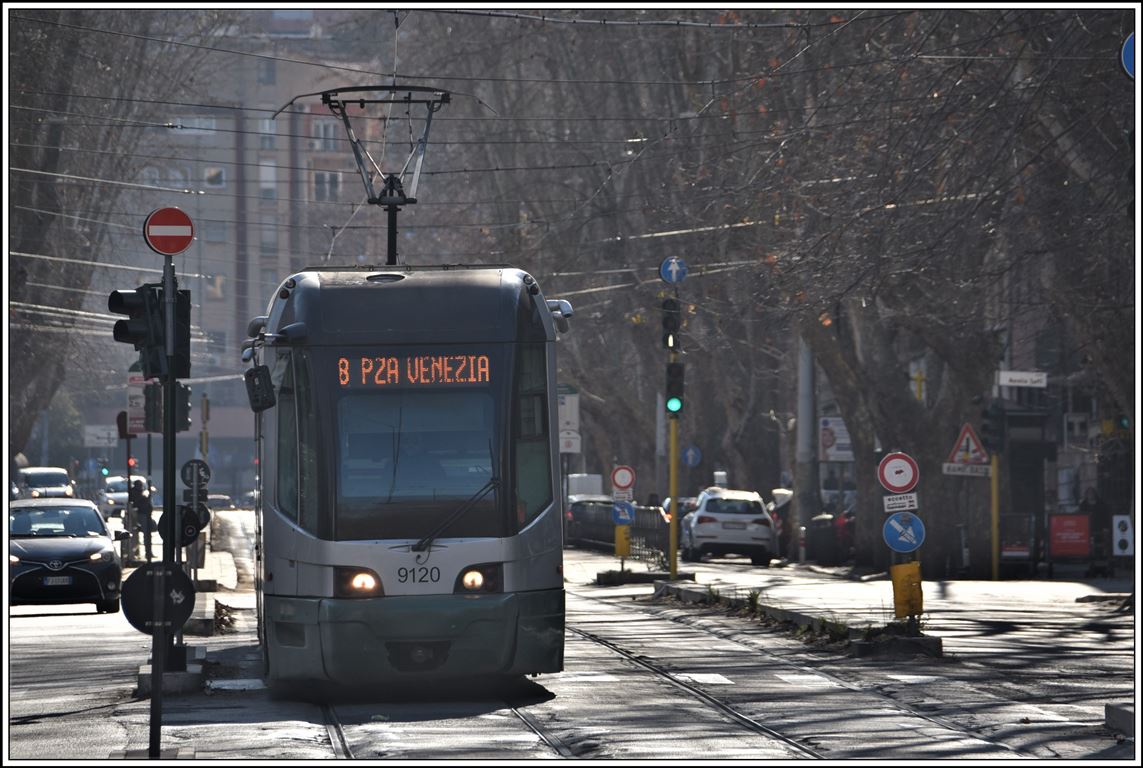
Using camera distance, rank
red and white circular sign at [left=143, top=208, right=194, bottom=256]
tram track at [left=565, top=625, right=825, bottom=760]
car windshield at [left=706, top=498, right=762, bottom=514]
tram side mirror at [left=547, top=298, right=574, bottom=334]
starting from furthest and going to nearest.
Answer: car windshield at [left=706, top=498, right=762, bottom=514]
tram side mirror at [left=547, top=298, right=574, bottom=334]
red and white circular sign at [left=143, top=208, right=194, bottom=256]
tram track at [left=565, top=625, right=825, bottom=760]

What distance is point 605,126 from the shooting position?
172ft

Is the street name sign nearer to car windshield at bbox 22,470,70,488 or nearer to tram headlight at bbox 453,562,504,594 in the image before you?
tram headlight at bbox 453,562,504,594

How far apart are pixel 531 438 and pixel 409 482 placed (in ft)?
3.20

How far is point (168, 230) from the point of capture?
14086 mm

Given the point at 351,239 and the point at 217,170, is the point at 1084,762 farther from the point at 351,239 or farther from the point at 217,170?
the point at 217,170

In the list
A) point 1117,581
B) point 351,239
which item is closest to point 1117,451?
point 1117,581

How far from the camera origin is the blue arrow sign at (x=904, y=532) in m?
21.3

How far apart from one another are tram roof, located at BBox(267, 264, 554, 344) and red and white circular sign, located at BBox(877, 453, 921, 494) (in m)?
6.66

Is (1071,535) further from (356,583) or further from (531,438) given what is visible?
(356,583)

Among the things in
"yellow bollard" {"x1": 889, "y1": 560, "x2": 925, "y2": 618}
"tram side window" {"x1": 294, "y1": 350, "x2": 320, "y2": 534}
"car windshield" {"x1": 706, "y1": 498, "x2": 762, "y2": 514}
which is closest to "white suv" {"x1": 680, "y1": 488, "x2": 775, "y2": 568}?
"car windshield" {"x1": 706, "y1": 498, "x2": 762, "y2": 514}

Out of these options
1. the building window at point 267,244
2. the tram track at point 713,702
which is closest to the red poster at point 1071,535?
the tram track at point 713,702

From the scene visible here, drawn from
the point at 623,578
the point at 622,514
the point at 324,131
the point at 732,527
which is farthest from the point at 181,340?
the point at 324,131

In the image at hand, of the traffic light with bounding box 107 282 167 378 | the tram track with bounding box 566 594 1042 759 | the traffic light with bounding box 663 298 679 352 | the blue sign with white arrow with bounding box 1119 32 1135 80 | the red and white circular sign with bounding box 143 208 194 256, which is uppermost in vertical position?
the blue sign with white arrow with bounding box 1119 32 1135 80

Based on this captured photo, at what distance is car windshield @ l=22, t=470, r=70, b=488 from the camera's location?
75.9m
